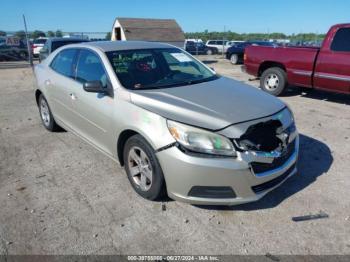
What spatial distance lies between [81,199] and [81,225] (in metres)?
0.49

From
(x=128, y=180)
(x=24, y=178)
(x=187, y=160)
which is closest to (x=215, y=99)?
(x=187, y=160)

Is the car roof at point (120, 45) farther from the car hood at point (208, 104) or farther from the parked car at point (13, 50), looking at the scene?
the parked car at point (13, 50)

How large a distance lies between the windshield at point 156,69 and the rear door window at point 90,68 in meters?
0.18

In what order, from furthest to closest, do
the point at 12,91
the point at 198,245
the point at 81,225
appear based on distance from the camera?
the point at 12,91, the point at 81,225, the point at 198,245

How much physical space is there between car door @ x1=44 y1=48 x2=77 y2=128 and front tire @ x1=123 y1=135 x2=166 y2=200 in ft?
4.80

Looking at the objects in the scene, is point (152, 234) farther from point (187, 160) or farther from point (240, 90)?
point (240, 90)

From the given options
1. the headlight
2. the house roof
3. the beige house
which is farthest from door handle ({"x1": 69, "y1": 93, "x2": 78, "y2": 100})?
the house roof

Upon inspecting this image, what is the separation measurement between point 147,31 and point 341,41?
21148 millimetres

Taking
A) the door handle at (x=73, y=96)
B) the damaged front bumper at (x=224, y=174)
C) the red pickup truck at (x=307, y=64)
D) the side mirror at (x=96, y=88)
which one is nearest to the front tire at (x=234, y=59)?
the red pickup truck at (x=307, y=64)

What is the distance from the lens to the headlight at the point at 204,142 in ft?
9.05

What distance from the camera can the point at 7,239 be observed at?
2.81 m

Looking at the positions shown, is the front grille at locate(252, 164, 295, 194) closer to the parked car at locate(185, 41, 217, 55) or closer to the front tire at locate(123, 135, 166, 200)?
the front tire at locate(123, 135, 166, 200)

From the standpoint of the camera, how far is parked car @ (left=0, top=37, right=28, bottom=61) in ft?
74.3

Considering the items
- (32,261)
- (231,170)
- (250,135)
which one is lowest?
(32,261)
